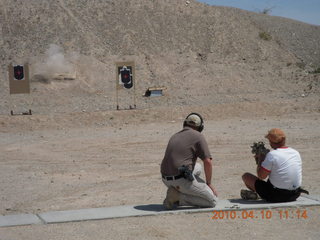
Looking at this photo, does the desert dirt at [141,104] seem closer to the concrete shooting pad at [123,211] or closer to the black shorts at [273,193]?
the concrete shooting pad at [123,211]

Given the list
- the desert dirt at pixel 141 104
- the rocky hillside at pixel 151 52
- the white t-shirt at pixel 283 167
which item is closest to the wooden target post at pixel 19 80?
the desert dirt at pixel 141 104

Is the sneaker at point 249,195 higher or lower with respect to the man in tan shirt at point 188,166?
lower

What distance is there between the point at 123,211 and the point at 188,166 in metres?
0.96

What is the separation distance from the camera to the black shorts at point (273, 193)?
24.3 feet

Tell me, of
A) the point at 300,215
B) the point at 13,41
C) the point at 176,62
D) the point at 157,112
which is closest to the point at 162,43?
the point at 176,62

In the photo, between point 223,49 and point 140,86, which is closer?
point 140,86

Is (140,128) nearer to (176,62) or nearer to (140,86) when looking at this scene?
(140,86)

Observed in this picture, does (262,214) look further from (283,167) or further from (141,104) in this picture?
(141,104)

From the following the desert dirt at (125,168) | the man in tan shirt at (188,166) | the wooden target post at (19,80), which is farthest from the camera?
the wooden target post at (19,80)

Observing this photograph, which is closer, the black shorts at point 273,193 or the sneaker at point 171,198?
the sneaker at point 171,198

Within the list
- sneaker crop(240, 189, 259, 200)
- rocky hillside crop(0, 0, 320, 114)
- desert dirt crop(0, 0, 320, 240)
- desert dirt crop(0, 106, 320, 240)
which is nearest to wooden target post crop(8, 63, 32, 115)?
desert dirt crop(0, 0, 320, 240)

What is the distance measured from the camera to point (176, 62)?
30.9 meters

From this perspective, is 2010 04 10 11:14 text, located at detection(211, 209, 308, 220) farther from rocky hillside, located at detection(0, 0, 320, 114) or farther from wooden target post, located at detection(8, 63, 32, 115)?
rocky hillside, located at detection(0, 0, 320, 114)

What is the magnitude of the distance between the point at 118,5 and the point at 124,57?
207 inches
